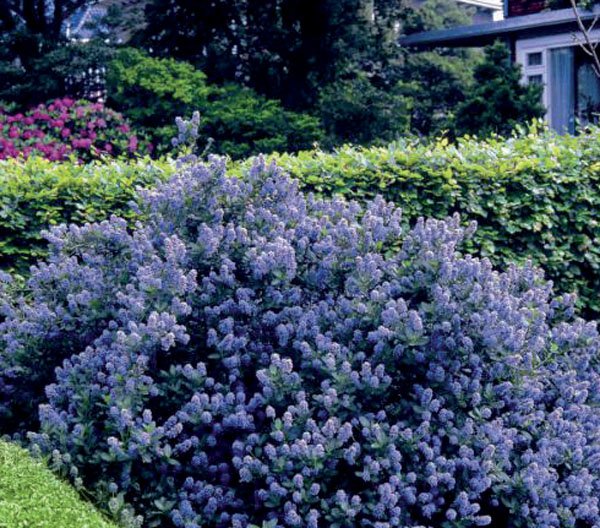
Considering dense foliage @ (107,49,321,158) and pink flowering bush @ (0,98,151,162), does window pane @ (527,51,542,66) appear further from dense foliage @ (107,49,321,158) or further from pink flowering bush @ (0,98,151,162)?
pink flowering bush @ (0,98,151,162)

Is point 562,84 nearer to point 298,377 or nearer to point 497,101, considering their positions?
point 497,101

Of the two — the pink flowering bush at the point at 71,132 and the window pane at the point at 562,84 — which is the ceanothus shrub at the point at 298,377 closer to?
the pink flowering bush at the point at 71,132

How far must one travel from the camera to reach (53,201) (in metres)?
6.09

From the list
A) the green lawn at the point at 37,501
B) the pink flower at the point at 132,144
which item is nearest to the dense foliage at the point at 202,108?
the pink flower at the point at 132,144

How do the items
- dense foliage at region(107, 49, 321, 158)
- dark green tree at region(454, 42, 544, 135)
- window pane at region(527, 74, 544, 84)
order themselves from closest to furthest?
1. dense foliage at region(107, 49, 321, 158)
2. dark green tree at region(454, 42, 544, 135)
3. window pane at region(527, 74, 544, 84)

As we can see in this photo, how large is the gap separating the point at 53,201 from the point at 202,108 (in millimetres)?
7956

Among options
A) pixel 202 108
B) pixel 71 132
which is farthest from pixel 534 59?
pixel 71 132

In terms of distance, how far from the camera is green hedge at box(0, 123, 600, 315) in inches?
A: 237

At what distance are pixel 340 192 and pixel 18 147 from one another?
A: 6629 millimetres

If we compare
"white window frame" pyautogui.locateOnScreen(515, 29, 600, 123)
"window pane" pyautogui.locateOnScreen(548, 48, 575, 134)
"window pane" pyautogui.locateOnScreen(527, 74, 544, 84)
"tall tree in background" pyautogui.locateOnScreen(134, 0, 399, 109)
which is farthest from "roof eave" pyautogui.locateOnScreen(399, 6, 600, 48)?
"tall tree in background" pyautogui.locateOnScreen(134, 0, 399, 109)

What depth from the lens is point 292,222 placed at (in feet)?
13.7

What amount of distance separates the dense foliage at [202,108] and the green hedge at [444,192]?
24.0 feet

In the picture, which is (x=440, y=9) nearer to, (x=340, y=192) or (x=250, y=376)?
(x=340, y=192)

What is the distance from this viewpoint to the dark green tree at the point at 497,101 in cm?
1384
